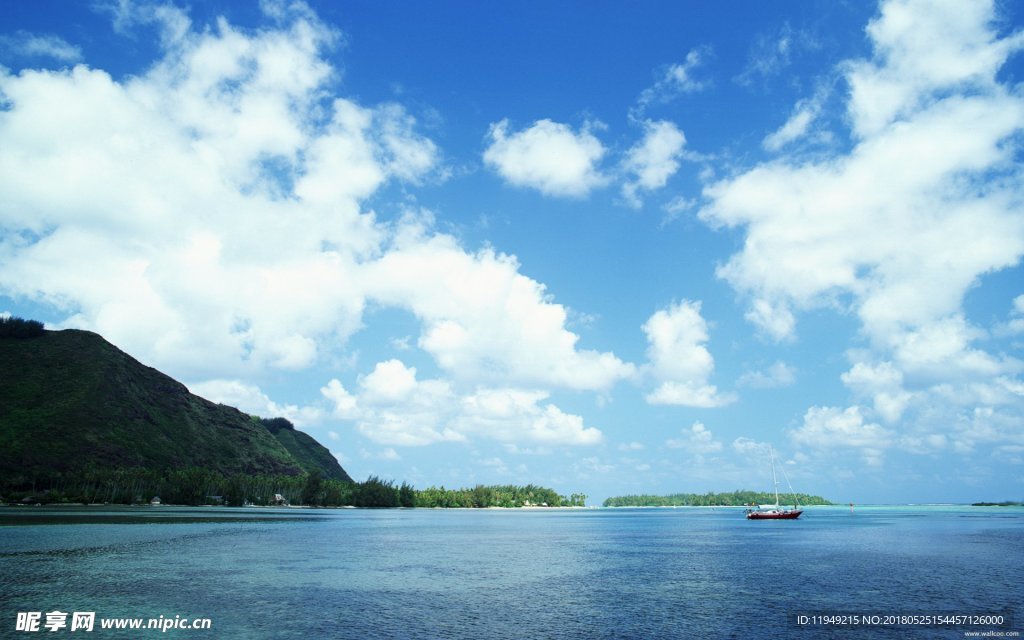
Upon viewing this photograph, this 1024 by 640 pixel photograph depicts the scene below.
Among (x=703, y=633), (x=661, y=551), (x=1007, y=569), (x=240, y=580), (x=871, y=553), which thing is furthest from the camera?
(x=661, y=551)

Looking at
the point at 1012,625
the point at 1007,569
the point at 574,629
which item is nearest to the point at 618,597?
the point at 574,629

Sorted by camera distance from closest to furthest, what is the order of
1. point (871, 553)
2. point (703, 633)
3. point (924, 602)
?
point (703, 633)
point (924, 602)
point (871, 553)

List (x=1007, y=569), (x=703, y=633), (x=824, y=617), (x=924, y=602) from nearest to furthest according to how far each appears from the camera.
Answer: (x=703, y=633) < (x=824, y=617) < (x=924, y=602) < (x=1007, y=569)

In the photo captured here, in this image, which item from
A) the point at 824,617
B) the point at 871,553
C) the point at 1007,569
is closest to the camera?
the point at 824,617

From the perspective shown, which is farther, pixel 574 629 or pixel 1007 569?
pixel 1007 569

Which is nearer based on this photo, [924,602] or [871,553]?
[924,602]

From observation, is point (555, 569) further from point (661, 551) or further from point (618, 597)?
point (661, 551)

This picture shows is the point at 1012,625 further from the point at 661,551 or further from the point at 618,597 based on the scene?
the point at 661,551

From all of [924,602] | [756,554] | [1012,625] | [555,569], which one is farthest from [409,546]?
[1012,625]

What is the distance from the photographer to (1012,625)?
46.6m

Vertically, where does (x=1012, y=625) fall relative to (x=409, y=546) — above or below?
above

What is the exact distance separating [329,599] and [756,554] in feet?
249

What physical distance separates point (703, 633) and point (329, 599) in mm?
32902

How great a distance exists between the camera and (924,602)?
2222 inches
